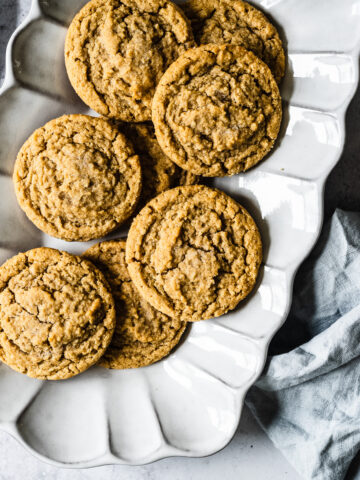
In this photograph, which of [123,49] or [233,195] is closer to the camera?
[123,49]

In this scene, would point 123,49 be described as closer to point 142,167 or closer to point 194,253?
point 142,167

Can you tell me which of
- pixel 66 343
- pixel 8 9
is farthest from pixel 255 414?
pixel 8 9

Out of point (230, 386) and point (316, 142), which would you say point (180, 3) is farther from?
point (230, 386)

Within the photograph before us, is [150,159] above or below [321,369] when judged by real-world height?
above

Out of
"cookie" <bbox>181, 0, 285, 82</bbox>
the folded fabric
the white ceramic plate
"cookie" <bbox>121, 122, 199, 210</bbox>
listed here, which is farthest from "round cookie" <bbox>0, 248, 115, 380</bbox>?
"cookie" <bbox>181, 0, 285, 82</bbox>

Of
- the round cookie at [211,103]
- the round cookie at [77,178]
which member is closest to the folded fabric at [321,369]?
the round cookie at [211,103]

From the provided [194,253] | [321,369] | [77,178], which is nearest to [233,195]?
[194,253]

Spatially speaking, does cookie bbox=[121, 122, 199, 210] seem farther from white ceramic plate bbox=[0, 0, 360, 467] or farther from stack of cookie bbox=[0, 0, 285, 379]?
white ceramic plate bbox=[0, 0, 360, 467]
